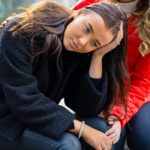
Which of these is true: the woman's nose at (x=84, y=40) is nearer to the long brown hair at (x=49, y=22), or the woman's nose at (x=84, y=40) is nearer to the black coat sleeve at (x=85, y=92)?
the long brown hair at (x=49, y=22)

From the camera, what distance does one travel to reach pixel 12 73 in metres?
1.26

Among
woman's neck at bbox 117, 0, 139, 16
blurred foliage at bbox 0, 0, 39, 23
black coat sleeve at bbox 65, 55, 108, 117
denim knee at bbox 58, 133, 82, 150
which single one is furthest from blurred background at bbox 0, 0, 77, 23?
denim knee at bbox 58, 133, 82, 150

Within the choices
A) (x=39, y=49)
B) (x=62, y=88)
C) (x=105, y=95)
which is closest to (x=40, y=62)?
(x=39, y=49)

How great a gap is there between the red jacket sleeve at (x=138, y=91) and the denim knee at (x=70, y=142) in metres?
0.28

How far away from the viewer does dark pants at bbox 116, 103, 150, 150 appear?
1.54 meters

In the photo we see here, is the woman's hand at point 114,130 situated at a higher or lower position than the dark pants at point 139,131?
higher

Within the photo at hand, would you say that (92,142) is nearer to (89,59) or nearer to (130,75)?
(89,59)

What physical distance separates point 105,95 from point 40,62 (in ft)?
0.94

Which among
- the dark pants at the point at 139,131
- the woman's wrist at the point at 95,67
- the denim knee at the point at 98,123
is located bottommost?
the dark pants at the point at 139,131

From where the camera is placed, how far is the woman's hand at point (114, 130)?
4.76ft

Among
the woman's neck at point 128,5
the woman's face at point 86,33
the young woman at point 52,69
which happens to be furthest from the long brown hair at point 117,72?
the woman's neck at point 128,5

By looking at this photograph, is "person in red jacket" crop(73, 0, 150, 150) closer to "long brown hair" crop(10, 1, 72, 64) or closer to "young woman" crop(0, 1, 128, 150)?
"young woman" crop(0, 1, 128, 150)

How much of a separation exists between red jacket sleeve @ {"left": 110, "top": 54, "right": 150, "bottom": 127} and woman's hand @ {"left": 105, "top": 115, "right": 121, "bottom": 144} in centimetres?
3

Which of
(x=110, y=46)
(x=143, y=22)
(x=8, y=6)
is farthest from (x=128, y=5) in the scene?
(x=8, y=6)
